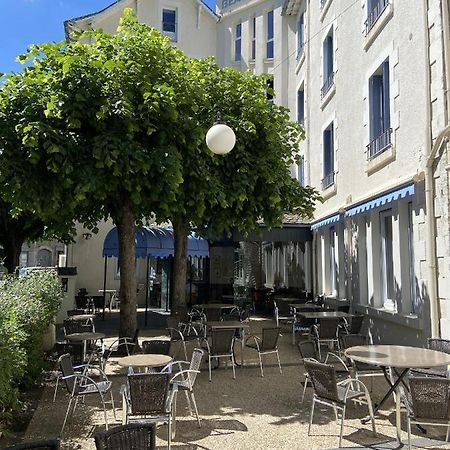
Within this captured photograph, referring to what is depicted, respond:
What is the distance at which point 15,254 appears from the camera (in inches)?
682

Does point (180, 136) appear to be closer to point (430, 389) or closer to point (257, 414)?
point (257, 414)

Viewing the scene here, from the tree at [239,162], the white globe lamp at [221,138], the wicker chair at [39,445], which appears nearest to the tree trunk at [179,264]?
the tree at [239,162]

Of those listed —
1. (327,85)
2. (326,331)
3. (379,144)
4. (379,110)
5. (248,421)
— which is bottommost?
(248,421)

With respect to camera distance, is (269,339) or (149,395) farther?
(269,339)

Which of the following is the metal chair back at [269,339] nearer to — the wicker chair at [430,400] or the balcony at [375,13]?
the wicker chair at [430,400]

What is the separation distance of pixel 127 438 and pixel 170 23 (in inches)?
957

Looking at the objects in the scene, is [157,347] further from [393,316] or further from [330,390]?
[393,316]

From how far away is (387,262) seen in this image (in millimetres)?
11211

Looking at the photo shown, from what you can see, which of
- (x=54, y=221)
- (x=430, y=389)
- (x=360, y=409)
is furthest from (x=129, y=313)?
(x=430, y=389)

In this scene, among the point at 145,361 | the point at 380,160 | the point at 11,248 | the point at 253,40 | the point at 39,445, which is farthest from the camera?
the point at 253,40

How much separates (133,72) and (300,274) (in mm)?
13061

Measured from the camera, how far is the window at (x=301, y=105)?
65.9 ft

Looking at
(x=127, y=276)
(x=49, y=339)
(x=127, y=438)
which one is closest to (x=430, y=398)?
(x=127, y=438)

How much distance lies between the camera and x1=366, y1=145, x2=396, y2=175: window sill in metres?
10.2
